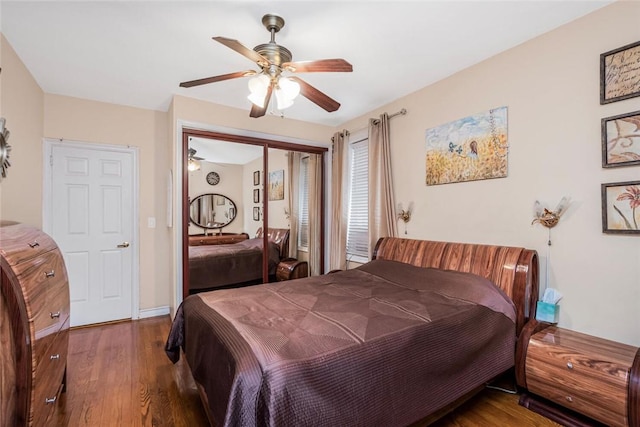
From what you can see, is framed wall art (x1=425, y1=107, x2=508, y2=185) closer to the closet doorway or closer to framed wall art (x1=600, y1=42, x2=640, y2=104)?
framed wall art (x1=600, y1=42, x2=640, y2=104)

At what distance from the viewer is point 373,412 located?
133 centimetres

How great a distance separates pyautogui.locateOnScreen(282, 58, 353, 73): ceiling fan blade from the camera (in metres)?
1.82

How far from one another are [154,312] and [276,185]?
2299 mm

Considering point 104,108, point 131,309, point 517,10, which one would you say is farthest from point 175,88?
point 517,10

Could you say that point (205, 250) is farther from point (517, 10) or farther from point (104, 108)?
point (517, 10)

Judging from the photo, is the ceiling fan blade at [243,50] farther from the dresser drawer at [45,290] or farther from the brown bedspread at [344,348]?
the brown bedspread at [344,348]

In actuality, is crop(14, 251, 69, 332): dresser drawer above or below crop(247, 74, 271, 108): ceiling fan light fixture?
below

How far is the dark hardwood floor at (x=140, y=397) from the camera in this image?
1814 millimetres

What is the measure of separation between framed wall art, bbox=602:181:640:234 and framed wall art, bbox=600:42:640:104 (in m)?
0.56

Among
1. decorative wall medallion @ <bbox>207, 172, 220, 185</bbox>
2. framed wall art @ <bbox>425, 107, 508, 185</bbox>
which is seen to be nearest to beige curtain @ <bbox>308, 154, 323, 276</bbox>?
decorative wall medallion @ <bbox>207, 172, 220, 185</bbox>

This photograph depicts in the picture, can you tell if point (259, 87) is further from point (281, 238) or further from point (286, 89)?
point (281, 238)

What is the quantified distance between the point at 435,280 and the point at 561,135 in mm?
1408

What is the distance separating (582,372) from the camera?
1649mm

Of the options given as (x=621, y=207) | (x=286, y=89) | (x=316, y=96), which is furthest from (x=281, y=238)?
(x=621, y=207)
